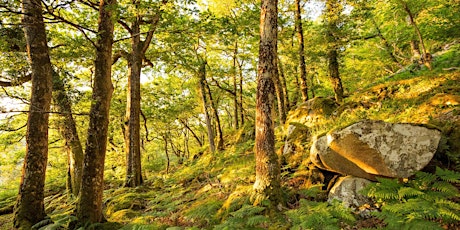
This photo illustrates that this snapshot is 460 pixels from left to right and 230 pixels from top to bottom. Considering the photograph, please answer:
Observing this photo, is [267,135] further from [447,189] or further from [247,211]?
[447,189]

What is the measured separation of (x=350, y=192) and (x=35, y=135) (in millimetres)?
6776

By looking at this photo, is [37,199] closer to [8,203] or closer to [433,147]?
[433,147]

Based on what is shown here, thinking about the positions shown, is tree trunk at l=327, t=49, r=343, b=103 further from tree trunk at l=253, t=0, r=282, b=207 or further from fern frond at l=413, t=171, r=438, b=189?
fern frond at l=413, t=171, r=438, b=189

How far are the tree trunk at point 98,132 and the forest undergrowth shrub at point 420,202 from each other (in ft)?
17.0

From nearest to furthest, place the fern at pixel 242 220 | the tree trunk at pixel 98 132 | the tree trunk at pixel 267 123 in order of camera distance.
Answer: the fern at pixel 242 220
the tree trunk at pixel 267 123
the tree trunk at pixel 98 132

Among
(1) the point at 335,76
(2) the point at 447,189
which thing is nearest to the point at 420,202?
(2) the point at 447,189

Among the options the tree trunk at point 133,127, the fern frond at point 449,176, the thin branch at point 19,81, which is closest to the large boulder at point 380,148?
the fern frond at point 449,176

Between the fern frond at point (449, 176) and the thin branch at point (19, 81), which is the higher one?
the thin branch at point (19, 81)

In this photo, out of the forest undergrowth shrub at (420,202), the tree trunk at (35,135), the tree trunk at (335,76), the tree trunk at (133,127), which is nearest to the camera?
the forest undergrowth shrub at (420,202)

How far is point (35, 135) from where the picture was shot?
17.2ft

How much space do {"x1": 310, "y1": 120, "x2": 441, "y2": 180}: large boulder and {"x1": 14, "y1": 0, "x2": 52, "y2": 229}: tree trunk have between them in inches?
250

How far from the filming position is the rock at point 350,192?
13.1 ft

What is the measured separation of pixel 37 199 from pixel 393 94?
10172 millimetres

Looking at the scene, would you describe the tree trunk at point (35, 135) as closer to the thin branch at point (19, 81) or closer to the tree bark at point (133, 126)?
the thin branch at point (19, 81)
